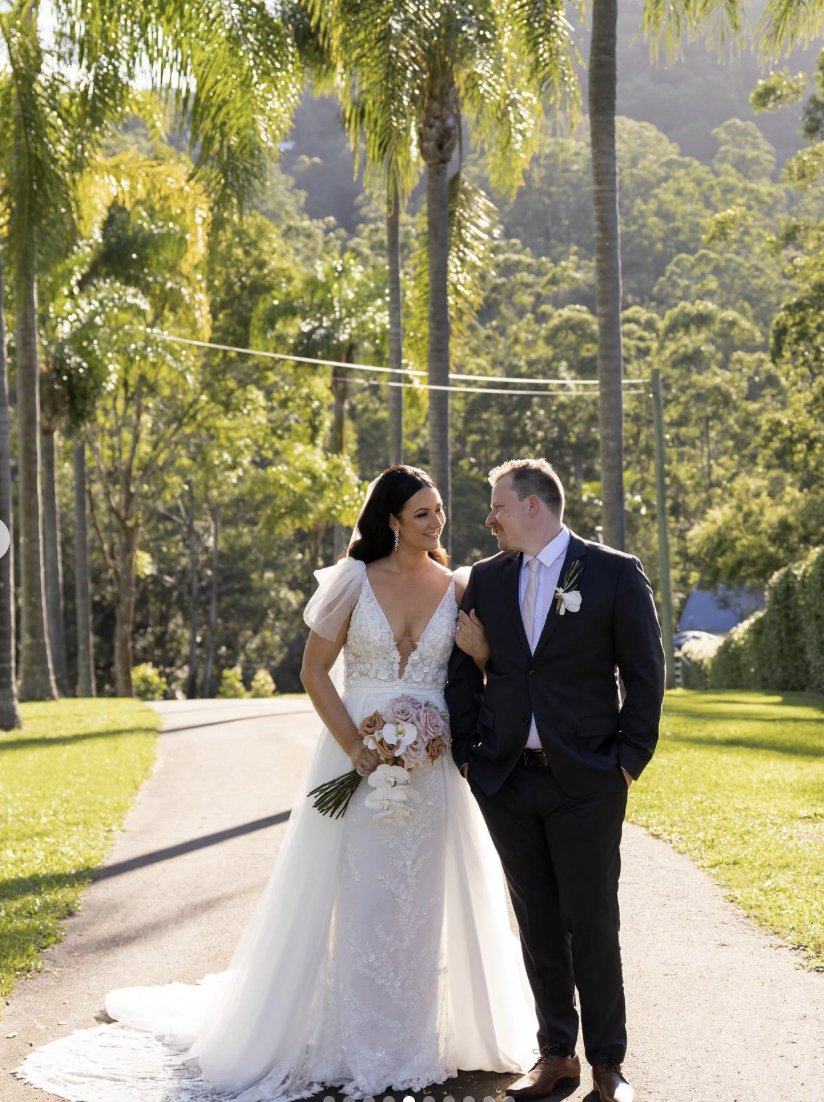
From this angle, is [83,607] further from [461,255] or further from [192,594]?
[192,594]

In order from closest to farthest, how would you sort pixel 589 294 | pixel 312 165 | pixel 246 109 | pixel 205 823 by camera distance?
pixel 205 823 < pixel 246 109 < pixel 589 294 < pixel 312 165

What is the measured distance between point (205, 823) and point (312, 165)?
115 meters

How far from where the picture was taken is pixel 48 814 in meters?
12.2

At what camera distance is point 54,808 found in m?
12.5

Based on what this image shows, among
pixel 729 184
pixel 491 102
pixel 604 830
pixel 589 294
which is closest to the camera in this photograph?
pixel 604 830

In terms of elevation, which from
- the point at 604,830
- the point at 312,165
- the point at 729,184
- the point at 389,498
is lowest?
the point at 604,830

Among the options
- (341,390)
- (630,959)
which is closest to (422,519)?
(630,959)

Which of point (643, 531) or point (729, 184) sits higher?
point (729, 184)

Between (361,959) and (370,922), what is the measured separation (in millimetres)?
141

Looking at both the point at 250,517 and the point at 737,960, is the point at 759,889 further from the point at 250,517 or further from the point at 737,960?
the point at 250,517

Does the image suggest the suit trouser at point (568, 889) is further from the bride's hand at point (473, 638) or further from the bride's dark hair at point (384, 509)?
the bride's dark hair at point (384, 509)

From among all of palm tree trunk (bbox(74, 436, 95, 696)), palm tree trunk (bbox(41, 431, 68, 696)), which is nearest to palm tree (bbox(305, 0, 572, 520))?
palm tree trunk (bbox(41, 431, 68, 696))

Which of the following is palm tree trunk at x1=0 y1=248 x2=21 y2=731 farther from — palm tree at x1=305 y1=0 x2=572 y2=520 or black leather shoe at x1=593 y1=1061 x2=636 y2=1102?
black leather shoe at x1=593 y1=1061 x2=636 y2=1102

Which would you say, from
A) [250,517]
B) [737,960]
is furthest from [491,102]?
[250,517]
